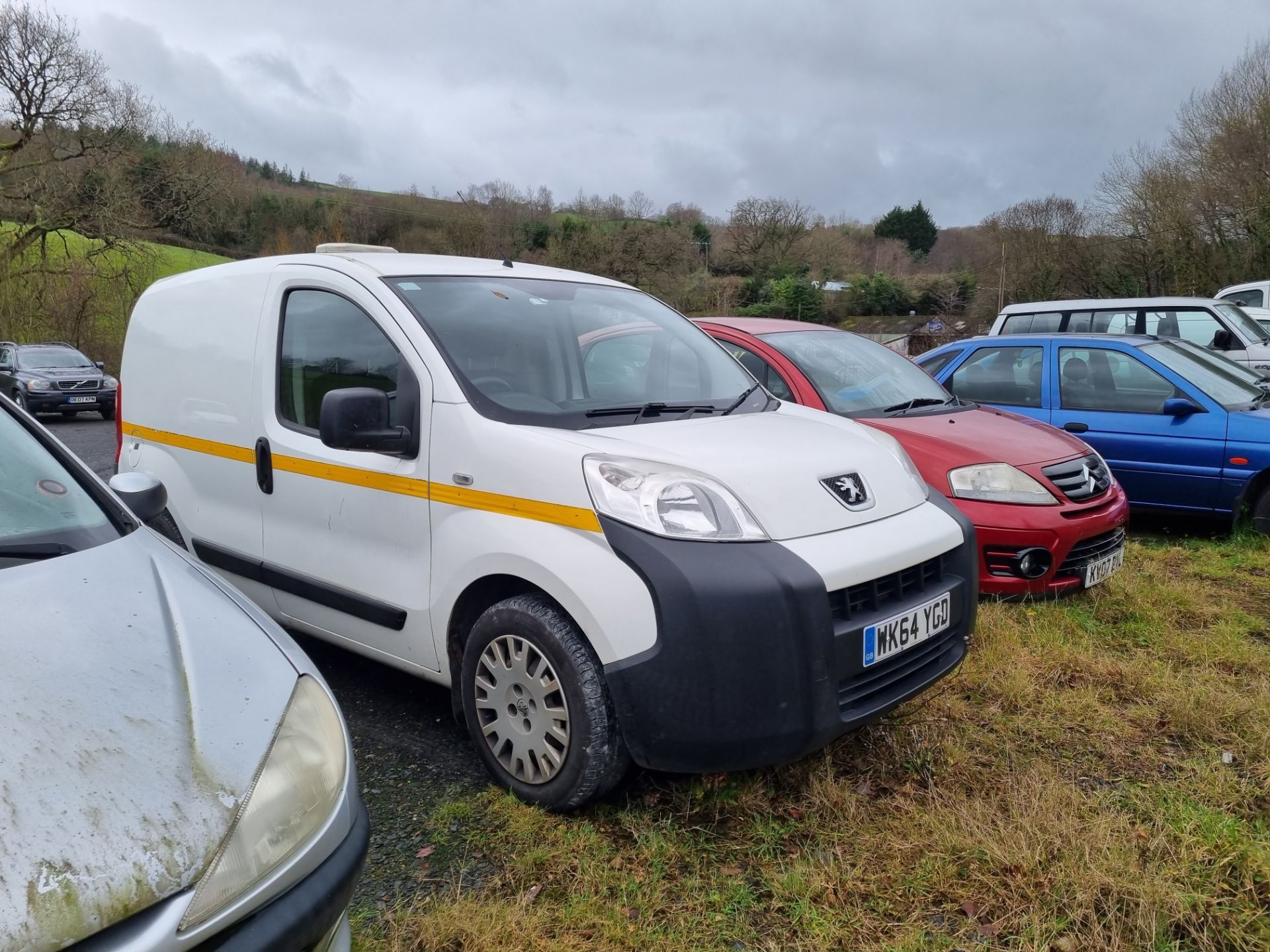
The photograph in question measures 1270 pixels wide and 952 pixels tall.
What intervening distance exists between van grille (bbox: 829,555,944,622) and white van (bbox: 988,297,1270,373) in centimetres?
743

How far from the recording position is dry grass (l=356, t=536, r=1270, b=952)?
2182mm

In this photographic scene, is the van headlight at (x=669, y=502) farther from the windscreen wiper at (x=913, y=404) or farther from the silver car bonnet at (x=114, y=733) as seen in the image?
the windscreen wiper at (x=913, y=404)

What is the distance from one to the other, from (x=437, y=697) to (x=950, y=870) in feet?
7.08

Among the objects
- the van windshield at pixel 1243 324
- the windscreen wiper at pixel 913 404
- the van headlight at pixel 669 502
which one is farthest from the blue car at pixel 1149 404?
the van headlight at pixel 669 502

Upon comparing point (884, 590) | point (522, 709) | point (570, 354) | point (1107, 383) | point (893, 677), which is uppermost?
point (570, 354)

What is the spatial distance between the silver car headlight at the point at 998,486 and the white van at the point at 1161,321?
562 cm

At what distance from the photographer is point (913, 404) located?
507 cm

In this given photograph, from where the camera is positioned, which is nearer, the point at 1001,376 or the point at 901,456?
the point at 901,456

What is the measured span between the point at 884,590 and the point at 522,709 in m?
1.17

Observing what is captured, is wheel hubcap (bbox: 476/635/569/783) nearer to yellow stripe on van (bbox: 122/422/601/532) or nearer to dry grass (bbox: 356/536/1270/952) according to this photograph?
dry grass (bbox: 356/536/1270/952)

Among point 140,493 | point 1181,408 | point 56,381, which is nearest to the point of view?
point 140,493

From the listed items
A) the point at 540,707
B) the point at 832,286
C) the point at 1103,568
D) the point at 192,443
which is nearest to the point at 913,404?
the point at 1103,568

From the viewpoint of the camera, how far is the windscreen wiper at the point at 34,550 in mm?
1984

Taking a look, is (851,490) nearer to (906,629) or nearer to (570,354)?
→ (906,629)
